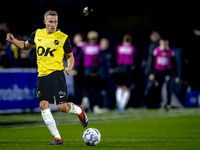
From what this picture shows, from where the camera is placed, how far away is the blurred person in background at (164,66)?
13992 mm

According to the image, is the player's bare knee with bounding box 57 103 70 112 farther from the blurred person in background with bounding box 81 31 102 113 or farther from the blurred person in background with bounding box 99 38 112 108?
the blurred person in background with bounding box 99 38 112 108

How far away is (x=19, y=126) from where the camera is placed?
9.41m

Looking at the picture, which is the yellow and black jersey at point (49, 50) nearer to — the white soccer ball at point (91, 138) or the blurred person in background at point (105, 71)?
the white soccer ball at point (91, 138)

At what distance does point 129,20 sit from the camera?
20781 mm

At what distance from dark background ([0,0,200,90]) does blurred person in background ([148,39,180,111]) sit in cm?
174

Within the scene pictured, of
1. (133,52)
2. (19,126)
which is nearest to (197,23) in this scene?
(133,52)

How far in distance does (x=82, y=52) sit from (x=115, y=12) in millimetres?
7502

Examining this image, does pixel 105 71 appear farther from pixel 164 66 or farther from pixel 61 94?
pixel 61 94

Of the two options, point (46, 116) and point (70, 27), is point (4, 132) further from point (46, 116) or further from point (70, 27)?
point (70, 27)

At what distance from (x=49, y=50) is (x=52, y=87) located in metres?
0.57

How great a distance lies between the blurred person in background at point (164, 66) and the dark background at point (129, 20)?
1.74m

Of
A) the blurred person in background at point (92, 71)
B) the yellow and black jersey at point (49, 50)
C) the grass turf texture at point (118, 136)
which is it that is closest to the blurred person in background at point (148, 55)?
the blurred person in background at point (92, 71)

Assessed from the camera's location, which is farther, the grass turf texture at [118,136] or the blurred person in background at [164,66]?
the blurred person in background at [164,66]

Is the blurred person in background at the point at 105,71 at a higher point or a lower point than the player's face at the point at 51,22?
A: lower
